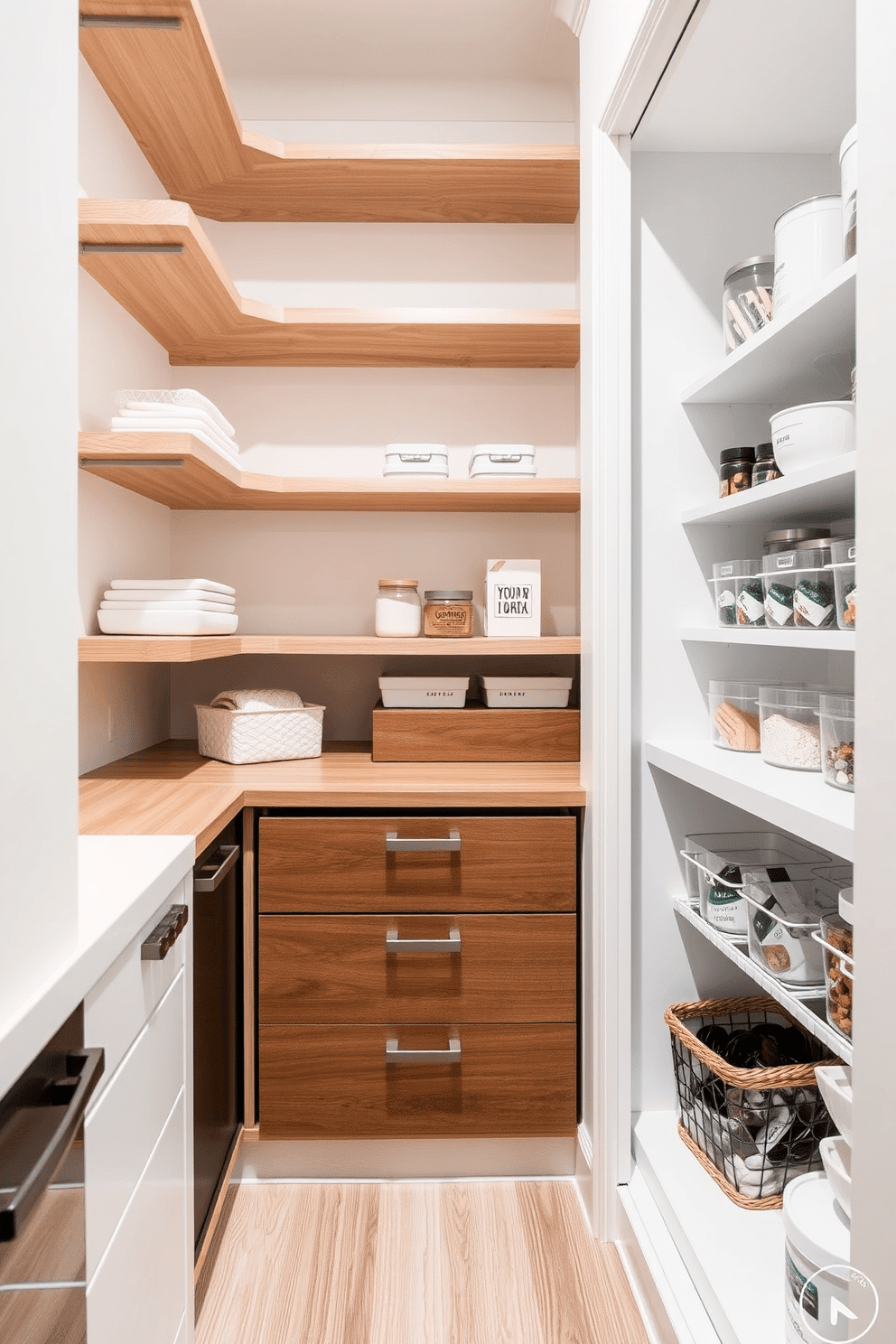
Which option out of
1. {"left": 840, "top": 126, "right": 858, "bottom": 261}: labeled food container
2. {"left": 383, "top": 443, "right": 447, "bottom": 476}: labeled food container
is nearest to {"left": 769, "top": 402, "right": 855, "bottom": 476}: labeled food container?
{"left": 840, "top": 126, "right": 858, "bottom": 261}: labeled food container

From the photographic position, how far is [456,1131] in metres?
1.82

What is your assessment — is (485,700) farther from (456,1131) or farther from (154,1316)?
(154,1316)

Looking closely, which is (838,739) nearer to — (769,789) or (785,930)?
(769,789)

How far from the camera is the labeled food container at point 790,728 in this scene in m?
1.38

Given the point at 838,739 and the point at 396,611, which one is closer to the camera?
the point at 838,739

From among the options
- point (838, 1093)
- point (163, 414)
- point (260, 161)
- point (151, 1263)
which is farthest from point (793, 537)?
point (260, 161)

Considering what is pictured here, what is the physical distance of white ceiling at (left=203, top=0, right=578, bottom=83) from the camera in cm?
210

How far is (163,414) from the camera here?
1.77 metres

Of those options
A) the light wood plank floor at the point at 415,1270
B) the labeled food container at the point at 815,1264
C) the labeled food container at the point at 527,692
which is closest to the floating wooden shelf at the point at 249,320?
the labeled food container at the point at 527,692

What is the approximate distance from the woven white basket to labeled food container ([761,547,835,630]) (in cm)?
119

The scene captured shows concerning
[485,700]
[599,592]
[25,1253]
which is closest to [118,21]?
[599,592]

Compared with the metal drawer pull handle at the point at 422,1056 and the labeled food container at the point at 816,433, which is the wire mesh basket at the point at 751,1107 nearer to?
the metal drawer pull handle at the point at 422,1056

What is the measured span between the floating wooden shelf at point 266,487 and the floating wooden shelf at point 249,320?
37 cm

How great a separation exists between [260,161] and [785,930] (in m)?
2.06
